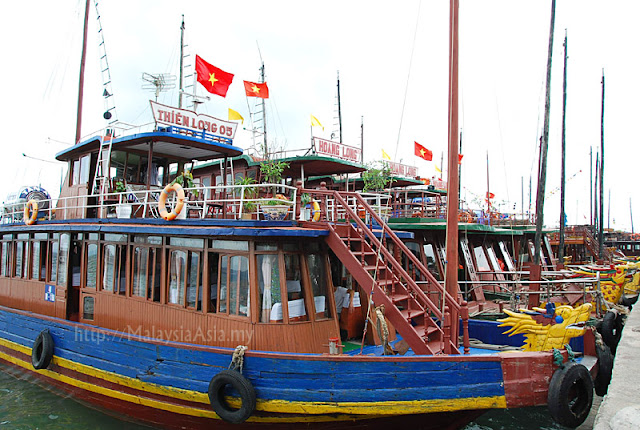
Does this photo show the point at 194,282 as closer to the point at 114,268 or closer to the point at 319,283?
the point at 319,283

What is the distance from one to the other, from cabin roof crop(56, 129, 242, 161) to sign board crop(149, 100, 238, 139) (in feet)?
0.78

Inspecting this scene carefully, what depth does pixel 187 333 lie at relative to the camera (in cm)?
739

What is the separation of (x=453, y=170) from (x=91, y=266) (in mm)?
7903

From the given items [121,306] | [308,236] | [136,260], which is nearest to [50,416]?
[121,306]

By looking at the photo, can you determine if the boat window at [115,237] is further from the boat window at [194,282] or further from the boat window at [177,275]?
the boat window at [194,282]

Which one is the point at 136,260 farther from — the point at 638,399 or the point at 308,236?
the point at 638,399

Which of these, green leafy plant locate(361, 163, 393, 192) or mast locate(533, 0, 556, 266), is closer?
mast locate(533, 0, 556, 266)

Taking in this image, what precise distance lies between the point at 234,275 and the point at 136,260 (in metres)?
2.75

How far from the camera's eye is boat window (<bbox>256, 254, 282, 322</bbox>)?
672cm

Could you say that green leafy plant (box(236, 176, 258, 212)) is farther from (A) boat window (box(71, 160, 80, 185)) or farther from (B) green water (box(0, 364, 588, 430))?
(A) boat window (box(71, 160, 80, 185))

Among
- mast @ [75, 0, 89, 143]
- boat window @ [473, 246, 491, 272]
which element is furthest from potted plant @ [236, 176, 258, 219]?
mast @ [75, 0, 89, 143]

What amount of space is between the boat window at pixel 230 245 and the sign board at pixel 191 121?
4.08 m

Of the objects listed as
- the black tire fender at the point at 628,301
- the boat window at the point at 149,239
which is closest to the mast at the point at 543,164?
the black tire fender at the point at 628,301

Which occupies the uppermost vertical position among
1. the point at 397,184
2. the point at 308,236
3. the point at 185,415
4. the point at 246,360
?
the point at 397,184
